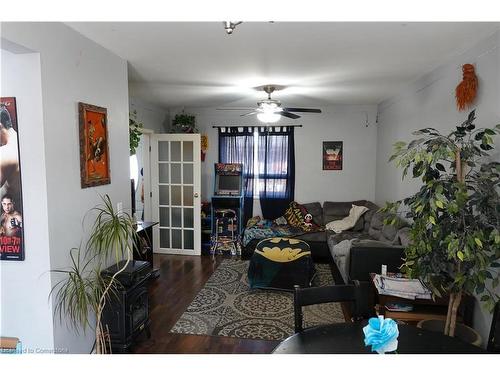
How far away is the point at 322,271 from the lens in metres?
4.71

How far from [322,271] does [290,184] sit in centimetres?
189

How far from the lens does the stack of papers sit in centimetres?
258

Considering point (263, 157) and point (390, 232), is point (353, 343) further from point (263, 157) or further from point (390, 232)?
point (263, 157)

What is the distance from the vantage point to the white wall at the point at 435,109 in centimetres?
235

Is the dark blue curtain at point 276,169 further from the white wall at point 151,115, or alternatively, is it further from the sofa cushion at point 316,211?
the white wall at point 151,115

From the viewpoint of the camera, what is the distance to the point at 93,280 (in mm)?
2457

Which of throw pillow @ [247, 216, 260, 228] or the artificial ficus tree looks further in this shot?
throw pillow @ [247, 216, 260, 228]

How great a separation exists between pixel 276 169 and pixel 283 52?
133 inches

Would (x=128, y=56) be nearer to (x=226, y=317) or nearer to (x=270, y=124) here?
(x=226, y=317)

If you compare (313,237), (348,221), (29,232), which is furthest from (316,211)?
(29,232)

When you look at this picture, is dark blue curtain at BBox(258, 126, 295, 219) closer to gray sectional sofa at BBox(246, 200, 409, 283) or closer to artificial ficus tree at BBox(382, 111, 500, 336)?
gray sectional sofa at BBox(246, 200, 409, 283)

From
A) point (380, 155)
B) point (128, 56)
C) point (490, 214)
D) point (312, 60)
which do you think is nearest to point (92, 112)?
point (128, 56)

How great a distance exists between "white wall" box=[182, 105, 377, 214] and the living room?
4.25 ft

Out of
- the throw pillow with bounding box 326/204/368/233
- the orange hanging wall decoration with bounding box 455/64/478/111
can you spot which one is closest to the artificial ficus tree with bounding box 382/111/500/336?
the orange hanging wall decoration with bounding box 455/64/478/111
